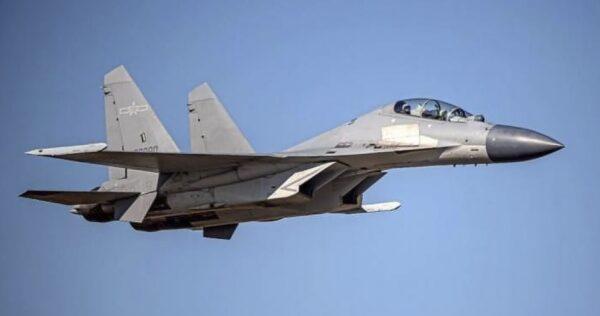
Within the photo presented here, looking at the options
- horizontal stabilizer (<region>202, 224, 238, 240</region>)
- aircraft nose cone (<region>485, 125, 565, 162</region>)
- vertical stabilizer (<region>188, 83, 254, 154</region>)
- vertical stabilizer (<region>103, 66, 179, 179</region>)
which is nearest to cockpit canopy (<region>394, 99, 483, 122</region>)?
aircraft nose cone (<region>485, 125, 565, 162</region>)

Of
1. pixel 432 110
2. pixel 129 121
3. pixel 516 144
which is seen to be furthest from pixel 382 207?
pixel 129 121

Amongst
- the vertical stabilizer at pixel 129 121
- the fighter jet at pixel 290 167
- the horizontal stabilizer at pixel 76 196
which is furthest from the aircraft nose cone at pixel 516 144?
the vertical stabilizer at pixel 129 121

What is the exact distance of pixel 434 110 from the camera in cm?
2034

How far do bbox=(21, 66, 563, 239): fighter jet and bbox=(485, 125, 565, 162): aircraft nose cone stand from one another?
2cm

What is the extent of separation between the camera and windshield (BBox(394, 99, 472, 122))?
20281 millimetres

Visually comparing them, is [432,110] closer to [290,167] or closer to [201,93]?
[290,167]

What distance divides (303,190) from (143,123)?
4.83 meters

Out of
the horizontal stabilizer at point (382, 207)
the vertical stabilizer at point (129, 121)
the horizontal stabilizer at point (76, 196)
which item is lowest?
the horizontal stabilizer at point (382, 207)

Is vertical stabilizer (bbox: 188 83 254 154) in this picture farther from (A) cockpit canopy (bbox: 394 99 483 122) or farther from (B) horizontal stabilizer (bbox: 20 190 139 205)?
(A) cockpit canopy (bbox: 394 99 483 122)

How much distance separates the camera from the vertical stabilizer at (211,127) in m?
23.1

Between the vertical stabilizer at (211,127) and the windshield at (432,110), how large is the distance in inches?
150

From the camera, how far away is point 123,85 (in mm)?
24219

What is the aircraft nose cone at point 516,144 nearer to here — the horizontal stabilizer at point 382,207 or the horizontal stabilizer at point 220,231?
the horizontal stabilizer at point 382,207

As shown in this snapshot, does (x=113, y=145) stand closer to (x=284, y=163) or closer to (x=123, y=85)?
(x=123, y=85)
